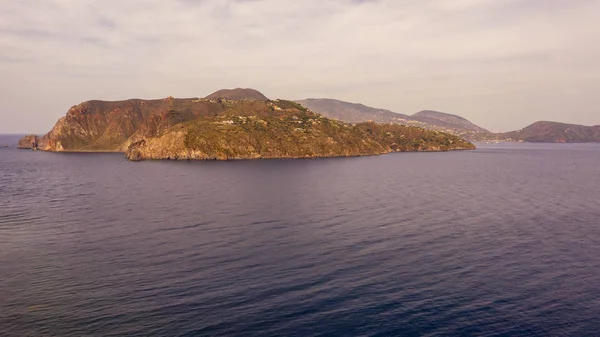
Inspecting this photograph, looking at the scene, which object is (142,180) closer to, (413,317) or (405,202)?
(405,202)

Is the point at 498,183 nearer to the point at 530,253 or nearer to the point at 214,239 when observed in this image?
the point at 530,253

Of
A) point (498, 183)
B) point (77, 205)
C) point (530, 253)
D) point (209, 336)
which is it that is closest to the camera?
point (209, 336)

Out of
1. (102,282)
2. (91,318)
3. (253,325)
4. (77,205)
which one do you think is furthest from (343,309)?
(77,205)

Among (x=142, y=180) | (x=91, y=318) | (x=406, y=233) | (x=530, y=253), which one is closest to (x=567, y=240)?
(x=530, y=253)

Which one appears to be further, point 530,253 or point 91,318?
point 530,253

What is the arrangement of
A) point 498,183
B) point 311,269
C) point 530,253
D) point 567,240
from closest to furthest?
1. point 311,269
2. point 530,253
3. point 567,240
4. point 498,183

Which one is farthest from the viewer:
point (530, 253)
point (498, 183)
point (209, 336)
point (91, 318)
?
point (498, 183)
